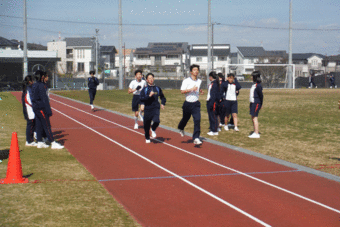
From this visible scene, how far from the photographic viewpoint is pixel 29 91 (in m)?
10.2

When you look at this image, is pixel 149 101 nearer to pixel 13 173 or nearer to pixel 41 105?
pixel 41 105

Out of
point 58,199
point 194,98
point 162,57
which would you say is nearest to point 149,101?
point 194,98

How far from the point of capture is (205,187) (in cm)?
692

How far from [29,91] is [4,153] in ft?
5.43

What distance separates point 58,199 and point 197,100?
5.70 metres

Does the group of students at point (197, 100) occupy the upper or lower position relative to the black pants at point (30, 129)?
upper

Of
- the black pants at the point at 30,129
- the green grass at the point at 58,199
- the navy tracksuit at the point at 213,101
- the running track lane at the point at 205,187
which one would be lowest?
the running track lane at the point at 205,187

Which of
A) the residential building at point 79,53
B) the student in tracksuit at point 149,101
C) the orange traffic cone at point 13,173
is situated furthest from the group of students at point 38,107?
the residential building at point 79,53

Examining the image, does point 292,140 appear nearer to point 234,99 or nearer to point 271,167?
point 234,99

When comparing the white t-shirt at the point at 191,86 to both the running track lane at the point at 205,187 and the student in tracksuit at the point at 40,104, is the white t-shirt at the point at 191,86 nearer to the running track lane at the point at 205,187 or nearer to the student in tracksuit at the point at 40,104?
the running track lane at the point at 205,187

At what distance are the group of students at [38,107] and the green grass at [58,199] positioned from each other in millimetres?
1397

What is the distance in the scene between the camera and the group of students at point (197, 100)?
425 inches

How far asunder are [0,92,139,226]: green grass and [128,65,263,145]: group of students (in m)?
3.13

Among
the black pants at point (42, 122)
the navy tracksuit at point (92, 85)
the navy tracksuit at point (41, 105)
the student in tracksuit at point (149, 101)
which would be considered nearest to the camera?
the navy tracksuit at point (41, 105)
